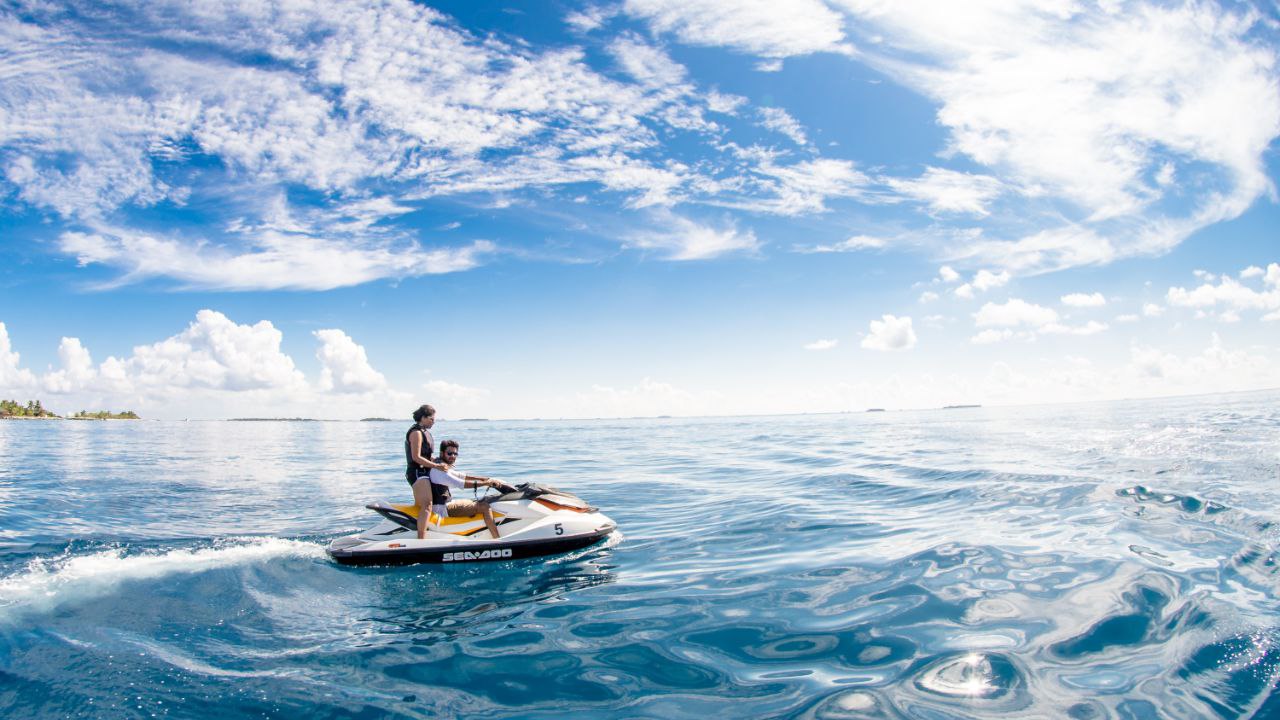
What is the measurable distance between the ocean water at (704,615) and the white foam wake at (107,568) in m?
0.06

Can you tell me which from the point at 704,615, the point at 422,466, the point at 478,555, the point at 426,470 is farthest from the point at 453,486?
the point at 704,615

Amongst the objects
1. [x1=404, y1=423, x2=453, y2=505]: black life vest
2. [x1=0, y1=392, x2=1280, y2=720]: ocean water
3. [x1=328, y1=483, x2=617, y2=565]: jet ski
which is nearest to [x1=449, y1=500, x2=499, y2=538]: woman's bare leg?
[x1=328, y1=483, x2=617, y2=565]: jet ski

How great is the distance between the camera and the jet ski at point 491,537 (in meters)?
10.6

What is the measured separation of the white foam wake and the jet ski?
4.20ft

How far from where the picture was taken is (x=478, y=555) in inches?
426

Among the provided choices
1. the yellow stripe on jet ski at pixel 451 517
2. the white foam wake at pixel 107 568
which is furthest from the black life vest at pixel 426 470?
the white foam wake at pixel 107 568

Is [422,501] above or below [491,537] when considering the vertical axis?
above

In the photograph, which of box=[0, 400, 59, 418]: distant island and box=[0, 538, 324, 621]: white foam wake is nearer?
box=[0, 538, 324, 621]: white foam wake

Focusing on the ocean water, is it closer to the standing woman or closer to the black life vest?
the standing woman

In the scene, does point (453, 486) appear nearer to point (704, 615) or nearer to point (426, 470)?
point (426, 470)

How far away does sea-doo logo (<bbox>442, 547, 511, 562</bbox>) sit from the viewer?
423 inches

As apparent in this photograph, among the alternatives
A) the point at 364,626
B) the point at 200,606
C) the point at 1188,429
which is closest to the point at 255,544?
the point at 200,606

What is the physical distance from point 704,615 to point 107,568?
10.2 metres

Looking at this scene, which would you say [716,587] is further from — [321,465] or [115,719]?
[321,465]
